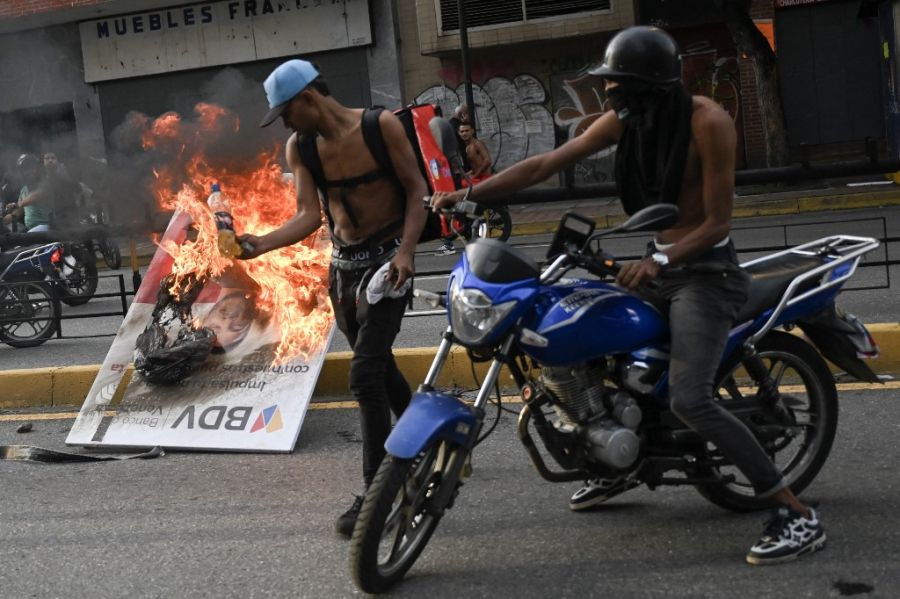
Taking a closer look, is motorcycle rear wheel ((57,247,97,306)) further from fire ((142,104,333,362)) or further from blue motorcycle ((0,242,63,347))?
fire ((142,104,333,362))

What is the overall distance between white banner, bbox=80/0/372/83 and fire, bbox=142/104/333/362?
16891mm

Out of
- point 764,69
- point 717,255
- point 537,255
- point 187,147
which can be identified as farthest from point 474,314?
point 764,69

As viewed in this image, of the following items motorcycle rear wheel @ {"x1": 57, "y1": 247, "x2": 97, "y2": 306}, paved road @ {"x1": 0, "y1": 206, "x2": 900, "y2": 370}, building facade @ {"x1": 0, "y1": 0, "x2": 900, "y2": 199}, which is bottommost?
paved road @ {"x1": 0, "y1": 206, "x2": 900, "y2": 370}

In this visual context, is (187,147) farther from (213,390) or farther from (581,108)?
(581,108)

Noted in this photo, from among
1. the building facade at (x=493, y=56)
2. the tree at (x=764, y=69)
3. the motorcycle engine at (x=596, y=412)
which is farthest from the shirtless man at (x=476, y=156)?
the motorcycle engine at (x=596, y=412)

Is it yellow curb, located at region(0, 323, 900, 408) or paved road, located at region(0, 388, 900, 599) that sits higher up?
yellow curb, located at region(0, 323, 900, 408)

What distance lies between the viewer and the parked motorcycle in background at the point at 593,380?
388 cm

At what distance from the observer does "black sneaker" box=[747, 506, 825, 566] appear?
4004 mm

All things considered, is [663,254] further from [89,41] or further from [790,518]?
[89,41]

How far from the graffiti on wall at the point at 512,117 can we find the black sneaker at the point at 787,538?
64.2 ft

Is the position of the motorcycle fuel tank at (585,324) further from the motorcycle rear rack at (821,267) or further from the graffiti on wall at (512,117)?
the graffiti on wall at (512,117)

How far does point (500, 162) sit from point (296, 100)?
63.0 feet

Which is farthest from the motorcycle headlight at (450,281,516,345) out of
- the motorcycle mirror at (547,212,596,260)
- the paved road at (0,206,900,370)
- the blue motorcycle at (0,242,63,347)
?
the blue motorcycle at (0,242,63,347)

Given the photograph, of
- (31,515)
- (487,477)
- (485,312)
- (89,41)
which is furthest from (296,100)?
(89,41)
